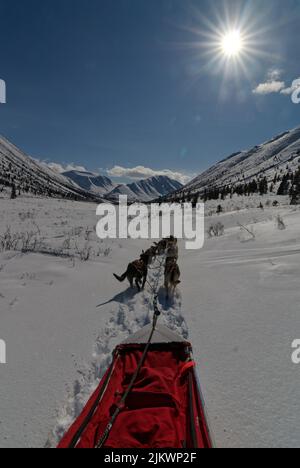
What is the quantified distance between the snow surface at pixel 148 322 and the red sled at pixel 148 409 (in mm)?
333

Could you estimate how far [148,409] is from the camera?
2.04 metres

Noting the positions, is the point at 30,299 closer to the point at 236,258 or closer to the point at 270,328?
the point at 270,328

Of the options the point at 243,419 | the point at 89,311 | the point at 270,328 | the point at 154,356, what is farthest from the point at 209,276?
the point at 243,419

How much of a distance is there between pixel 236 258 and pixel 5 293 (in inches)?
249

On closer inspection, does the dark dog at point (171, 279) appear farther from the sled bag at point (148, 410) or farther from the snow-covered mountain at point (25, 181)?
the snow-covered mountain at point (25, 181)

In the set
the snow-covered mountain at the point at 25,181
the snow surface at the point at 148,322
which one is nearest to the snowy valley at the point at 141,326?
the snow surface at the point at 148,322

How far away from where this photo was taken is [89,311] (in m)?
4.43

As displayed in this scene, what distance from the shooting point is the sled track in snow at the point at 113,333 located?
234 cm

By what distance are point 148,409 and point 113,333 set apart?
1847 mm
